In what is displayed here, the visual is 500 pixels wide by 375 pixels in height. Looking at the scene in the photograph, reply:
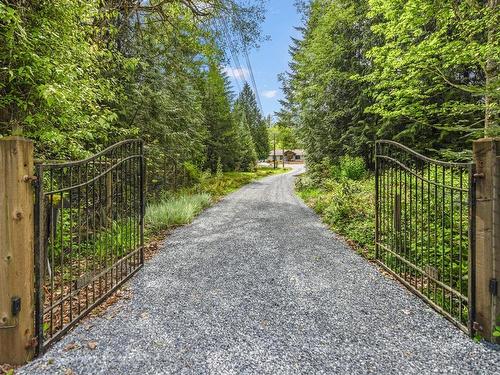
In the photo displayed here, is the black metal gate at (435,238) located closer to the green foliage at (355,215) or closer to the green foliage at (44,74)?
the green foliage at (355,215)

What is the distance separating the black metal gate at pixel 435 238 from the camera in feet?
8.14

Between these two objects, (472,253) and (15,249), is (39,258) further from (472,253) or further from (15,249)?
(472,253)

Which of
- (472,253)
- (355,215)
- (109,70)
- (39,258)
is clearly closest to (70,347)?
(39,258)

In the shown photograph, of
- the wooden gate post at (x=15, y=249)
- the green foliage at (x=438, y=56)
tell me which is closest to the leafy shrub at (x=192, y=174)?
the green foliage at (x=438, y=56)

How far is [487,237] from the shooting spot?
222cm

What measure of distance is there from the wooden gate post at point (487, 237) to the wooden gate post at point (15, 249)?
3.43 metres

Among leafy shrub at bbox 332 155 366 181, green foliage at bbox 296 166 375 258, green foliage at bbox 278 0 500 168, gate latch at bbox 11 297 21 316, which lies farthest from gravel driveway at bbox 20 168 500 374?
leafy shrub at bbox 332 155 366 181

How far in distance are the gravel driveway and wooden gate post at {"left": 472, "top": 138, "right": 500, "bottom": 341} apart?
0.85 feet

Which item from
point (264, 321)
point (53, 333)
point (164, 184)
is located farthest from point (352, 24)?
point (53, 333)

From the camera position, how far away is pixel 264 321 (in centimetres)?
261

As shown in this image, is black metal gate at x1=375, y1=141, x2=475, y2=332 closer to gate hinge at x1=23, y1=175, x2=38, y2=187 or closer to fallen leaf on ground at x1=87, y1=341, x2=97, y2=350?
fallen leaf on ground at x1=87, y1=341, x2=97, y2=350

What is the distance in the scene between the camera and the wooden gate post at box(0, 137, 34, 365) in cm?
193

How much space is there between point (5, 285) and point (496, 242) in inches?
142

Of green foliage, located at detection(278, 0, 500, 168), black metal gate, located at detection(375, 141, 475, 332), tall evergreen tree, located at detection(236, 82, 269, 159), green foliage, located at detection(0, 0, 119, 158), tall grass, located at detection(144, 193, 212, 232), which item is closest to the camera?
black metal gate, located at detection(375, 141, 475, 332)
